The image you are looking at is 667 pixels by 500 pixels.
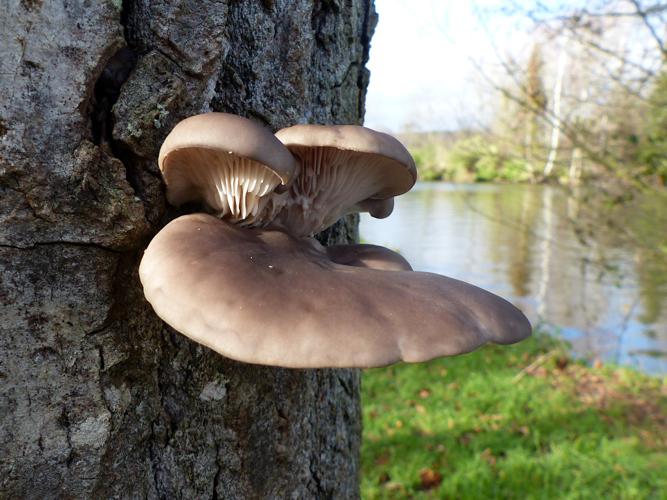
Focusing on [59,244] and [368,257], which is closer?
[59,244]

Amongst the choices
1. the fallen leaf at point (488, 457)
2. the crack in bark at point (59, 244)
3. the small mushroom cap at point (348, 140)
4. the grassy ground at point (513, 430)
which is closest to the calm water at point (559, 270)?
the grassy ground at point (513, 430)

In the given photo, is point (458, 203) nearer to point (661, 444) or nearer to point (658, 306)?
point (658, 306)

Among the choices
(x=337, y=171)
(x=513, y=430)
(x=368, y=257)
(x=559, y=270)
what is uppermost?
(x=337, y=171)

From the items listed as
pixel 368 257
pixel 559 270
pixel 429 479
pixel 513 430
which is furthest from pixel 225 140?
pixel 559 270

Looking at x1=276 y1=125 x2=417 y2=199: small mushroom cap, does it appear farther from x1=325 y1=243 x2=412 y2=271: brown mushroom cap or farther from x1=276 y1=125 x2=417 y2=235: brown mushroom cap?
x1=325 y1=243 x2=412 y2=271: brown mushroom cap

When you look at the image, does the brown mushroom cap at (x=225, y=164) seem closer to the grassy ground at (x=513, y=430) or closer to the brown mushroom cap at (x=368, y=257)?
the brown mushroom cap at (x=368, y=257)

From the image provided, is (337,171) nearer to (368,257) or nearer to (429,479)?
(368,257)
